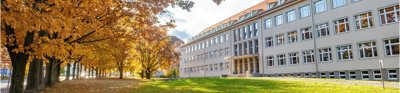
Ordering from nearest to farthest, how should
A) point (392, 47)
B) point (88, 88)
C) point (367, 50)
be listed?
point (88, 88), point (392, 47), point (367, 50)

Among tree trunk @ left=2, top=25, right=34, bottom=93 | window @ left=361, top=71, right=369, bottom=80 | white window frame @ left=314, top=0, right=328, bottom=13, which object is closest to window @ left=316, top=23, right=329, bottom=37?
white window frame @ left=314, top=0, right=328, bottom=13

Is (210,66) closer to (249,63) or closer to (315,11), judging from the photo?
(249,63)

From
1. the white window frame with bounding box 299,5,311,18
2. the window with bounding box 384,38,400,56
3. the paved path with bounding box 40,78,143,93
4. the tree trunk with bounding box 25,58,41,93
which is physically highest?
the white window frame with bounding box 299,5,311,18

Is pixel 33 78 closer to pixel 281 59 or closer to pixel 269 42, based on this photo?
pixel 281 59

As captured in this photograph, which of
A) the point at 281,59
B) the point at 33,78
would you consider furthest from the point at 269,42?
the point at 33,78

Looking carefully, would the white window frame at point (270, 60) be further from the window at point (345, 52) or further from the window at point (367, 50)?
the window at point (367, 50)

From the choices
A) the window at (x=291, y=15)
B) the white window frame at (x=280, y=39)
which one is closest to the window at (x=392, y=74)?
the window at (x=291, y=15)

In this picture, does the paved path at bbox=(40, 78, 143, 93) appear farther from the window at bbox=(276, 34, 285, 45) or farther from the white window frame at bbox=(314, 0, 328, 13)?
the window at bbox=(276, 34, 285, 45)

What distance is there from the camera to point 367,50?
3061 cm

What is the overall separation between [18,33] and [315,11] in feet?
102

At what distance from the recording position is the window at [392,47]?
2797 centimetres

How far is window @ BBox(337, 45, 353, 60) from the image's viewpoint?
3241 centimetres

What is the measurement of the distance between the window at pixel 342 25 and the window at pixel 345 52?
1548mm

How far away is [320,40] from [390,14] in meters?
8.26
